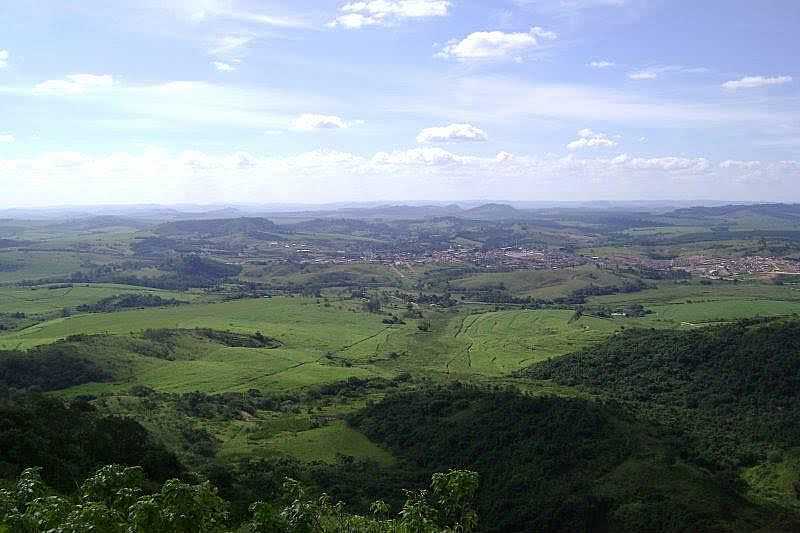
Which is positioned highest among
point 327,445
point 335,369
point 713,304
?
point 713,304

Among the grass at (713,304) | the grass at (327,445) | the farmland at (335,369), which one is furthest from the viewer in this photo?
the grass at (713,304)

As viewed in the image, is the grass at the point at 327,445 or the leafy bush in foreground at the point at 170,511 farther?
the grass at the point at 327,445

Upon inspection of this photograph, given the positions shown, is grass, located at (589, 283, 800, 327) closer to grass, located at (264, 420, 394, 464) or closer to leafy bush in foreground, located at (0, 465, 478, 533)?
grass, located at (264, 420, 394, 464)

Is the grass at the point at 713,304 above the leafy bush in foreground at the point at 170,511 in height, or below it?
below

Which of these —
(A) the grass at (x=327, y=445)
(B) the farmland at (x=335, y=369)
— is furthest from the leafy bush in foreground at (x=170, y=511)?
(A) the grass at (x=327, y=445)

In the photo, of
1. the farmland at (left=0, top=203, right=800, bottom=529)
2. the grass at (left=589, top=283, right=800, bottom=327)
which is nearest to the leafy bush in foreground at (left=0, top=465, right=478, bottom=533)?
the farmland at (left=0, top=203, right=800, bottom=529)

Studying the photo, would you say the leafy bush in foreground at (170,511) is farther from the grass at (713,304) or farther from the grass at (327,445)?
the grass at (713,304)

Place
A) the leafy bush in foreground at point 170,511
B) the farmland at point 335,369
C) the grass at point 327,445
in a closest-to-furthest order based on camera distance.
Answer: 1. the leafy bush in foreground at point 170,511
2. the farmland at point 335,369
3. the grass at point 327,445

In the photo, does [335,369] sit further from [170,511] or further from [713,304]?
[713,304]

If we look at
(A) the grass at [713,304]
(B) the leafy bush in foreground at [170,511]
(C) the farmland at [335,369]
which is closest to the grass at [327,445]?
(C) the farmland at [335,369]

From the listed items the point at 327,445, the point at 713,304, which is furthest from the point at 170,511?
the point at 713,304

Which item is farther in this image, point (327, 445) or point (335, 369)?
point (335, 369)
